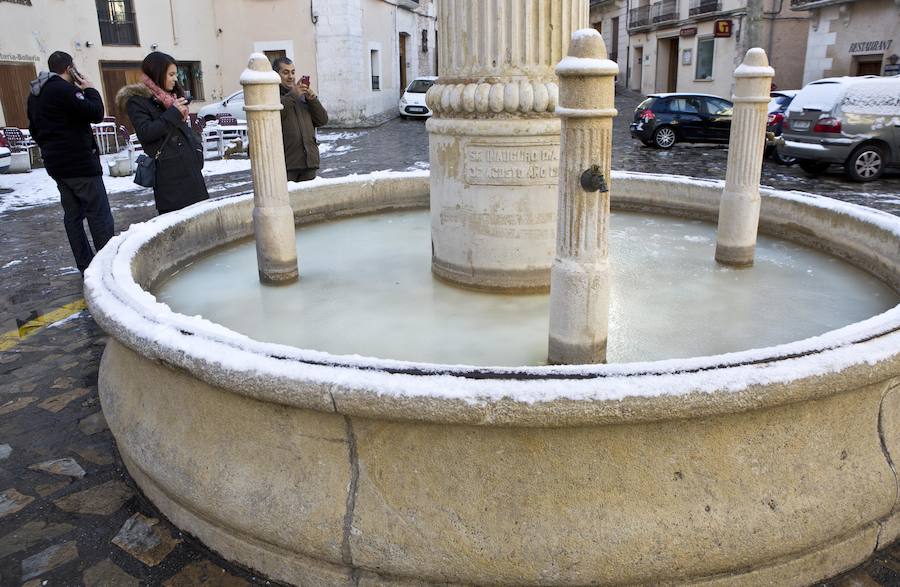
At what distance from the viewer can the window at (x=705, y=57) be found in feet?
91.9

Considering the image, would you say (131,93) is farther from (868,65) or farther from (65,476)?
(868,65)

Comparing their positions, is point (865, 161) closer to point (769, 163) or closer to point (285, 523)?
point (769, 163)

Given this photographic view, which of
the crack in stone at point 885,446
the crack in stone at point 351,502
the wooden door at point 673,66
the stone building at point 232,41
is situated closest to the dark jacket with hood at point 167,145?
the crack in stone at point 351,502

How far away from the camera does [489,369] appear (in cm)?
216

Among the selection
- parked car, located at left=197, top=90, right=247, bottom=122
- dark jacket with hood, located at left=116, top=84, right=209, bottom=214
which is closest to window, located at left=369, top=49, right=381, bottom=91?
parked car, located at left=197, top=90, right=247, bottom=122

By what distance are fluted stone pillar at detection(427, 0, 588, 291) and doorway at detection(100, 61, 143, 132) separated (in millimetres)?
17492

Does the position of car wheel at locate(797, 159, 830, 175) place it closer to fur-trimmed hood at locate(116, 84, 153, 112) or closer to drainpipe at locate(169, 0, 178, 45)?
fur-trimmed hood at locate(116, 84, 153, 112)

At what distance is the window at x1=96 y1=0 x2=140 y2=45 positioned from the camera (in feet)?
64.0

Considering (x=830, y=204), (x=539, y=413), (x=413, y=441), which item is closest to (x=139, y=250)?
(x=413, y=441)

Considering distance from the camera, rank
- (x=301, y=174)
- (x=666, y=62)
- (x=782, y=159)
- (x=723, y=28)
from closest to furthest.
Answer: (x=301, y=174)
(x=782, y=159)
(x=723, y=28)
(x=666, y=62)

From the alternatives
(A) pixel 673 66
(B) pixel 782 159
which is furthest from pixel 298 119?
(A) pixel 673 66

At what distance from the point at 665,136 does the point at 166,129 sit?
1262 centimetres

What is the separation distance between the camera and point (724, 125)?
49.3ft

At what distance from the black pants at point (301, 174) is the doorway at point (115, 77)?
14.9 meters
